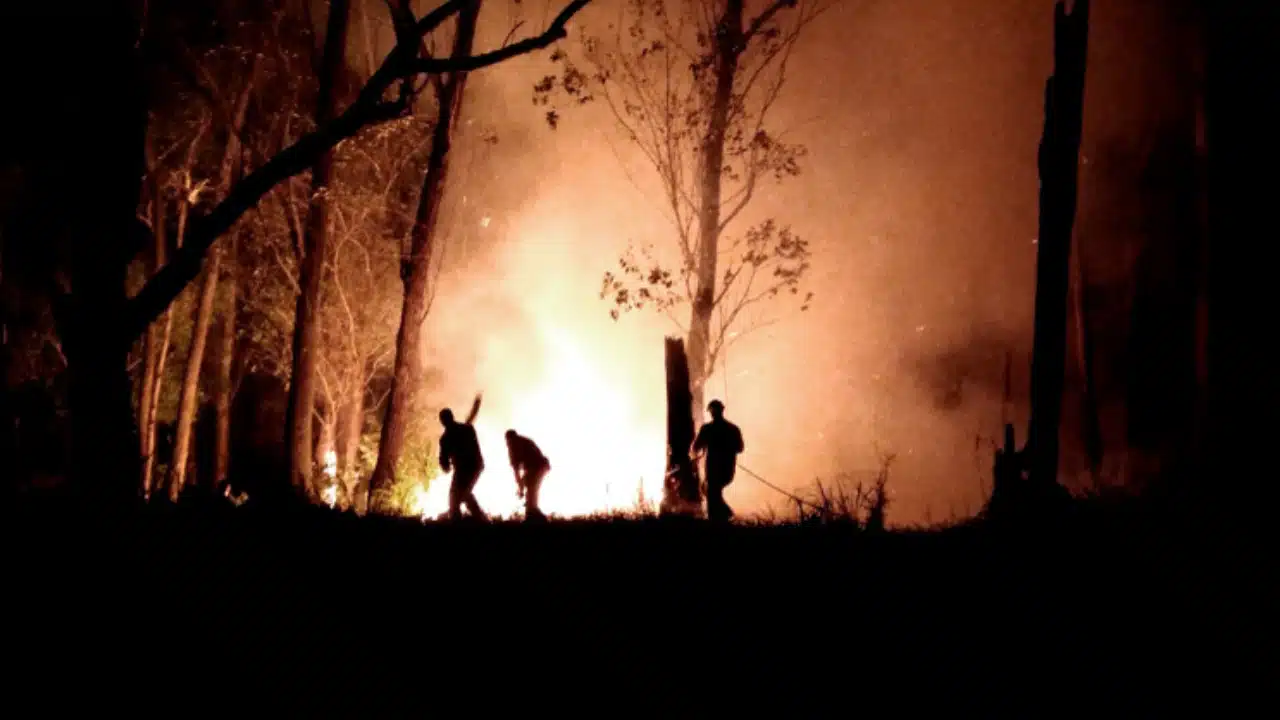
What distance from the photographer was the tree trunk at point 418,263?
16.0 metres

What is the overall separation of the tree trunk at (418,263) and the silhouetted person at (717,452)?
6.59 meters

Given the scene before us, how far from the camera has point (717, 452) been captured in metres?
11.4

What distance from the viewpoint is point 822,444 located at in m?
22.5

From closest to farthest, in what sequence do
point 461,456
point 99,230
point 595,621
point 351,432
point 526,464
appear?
point 595,621
point 99,230
point 526,464
point 461,456
point 351,432

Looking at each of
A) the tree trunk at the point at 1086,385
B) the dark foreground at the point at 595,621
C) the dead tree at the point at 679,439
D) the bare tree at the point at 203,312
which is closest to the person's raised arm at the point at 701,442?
the dead tree at the point at 679,439

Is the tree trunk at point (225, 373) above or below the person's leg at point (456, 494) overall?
above

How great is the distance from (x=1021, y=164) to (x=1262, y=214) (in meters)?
7.74

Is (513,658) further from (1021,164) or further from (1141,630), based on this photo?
(1021,164)

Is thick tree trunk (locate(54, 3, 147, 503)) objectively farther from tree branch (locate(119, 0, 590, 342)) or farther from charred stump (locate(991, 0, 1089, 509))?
charred stump (locate(991, 0, 1089, 509))

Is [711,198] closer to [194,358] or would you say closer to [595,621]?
[194,358]

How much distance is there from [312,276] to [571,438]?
290 inches

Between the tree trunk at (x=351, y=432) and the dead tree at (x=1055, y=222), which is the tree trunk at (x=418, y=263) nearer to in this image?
the tree trunk at (x=351, y=432)

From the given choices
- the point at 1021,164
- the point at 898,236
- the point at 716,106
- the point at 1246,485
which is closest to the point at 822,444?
the point at 898,236

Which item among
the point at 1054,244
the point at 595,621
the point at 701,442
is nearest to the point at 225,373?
the point at 701,442
